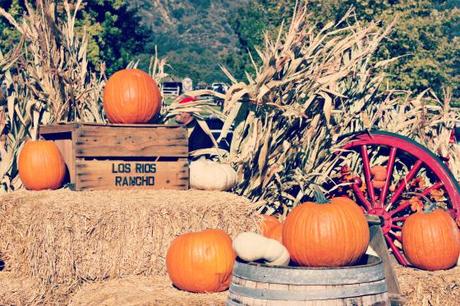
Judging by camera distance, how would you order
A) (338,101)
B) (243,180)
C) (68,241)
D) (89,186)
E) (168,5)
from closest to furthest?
(68,241) < (89,186) < (243,180) < (338,101) < (168,5)

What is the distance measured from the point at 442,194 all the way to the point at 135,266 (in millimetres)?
3344

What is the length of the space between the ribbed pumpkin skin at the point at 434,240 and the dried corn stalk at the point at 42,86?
11.3 ft

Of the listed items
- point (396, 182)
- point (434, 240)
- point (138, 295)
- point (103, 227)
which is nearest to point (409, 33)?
point (396, 182)

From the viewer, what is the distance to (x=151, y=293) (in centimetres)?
727

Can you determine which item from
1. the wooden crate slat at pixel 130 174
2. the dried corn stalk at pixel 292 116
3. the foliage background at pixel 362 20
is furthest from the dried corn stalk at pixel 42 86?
the foliage background at pixel 362 20

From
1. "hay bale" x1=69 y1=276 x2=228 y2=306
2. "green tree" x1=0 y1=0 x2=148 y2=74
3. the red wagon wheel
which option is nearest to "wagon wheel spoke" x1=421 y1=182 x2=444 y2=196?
the red wagon wheel

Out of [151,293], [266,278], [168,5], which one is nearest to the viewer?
[266,278]

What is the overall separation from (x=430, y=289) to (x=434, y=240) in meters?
0.59

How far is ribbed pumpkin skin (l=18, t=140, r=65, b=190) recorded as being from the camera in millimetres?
8906

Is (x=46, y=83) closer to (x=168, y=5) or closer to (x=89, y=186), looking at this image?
(x=89, y=186)

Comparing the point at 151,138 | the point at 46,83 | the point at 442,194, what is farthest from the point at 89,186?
the point at 442,194

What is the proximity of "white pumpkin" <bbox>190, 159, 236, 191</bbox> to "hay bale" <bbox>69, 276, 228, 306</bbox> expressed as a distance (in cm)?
119

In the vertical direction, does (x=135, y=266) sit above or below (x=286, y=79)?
below

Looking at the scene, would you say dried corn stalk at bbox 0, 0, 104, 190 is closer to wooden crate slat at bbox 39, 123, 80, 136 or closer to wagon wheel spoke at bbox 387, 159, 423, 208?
wooden crate slat at bbox 39, 123, 80, 136
